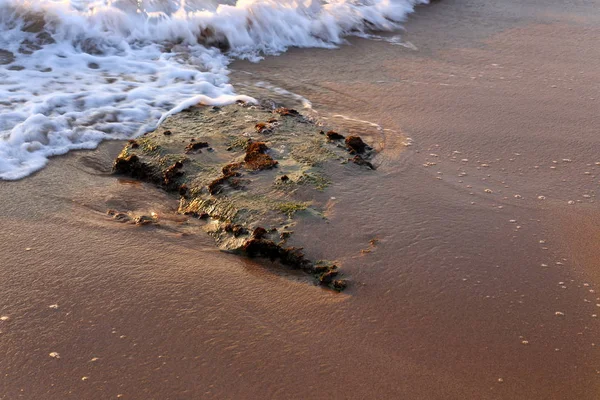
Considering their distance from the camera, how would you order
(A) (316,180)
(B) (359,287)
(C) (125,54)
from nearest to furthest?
(B) (359,287)
(A) (316,180)
(C) (125,54)

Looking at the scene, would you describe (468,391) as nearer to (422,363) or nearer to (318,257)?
(422,363)

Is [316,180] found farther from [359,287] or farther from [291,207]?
[359,287]

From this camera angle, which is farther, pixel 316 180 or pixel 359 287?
pixel 316 180

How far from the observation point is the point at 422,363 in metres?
2.36

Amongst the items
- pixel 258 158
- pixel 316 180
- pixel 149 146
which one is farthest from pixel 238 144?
pixel 316 180

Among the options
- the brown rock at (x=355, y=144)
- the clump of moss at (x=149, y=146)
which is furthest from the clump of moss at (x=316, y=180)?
the clump of moss at (x=149, y=146)

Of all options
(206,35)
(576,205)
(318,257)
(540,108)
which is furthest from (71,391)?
(206,35)

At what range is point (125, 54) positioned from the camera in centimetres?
571

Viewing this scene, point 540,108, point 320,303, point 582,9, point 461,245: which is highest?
point 582,9

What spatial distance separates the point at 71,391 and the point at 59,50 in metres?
4.14

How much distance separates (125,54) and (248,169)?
109 inches

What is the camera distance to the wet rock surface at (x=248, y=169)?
9.98 feet

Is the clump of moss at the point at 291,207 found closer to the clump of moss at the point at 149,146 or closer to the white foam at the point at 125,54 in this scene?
the clump of moss at the point at 149,146

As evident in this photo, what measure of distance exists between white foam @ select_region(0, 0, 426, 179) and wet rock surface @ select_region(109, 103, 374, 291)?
423 millimetres
